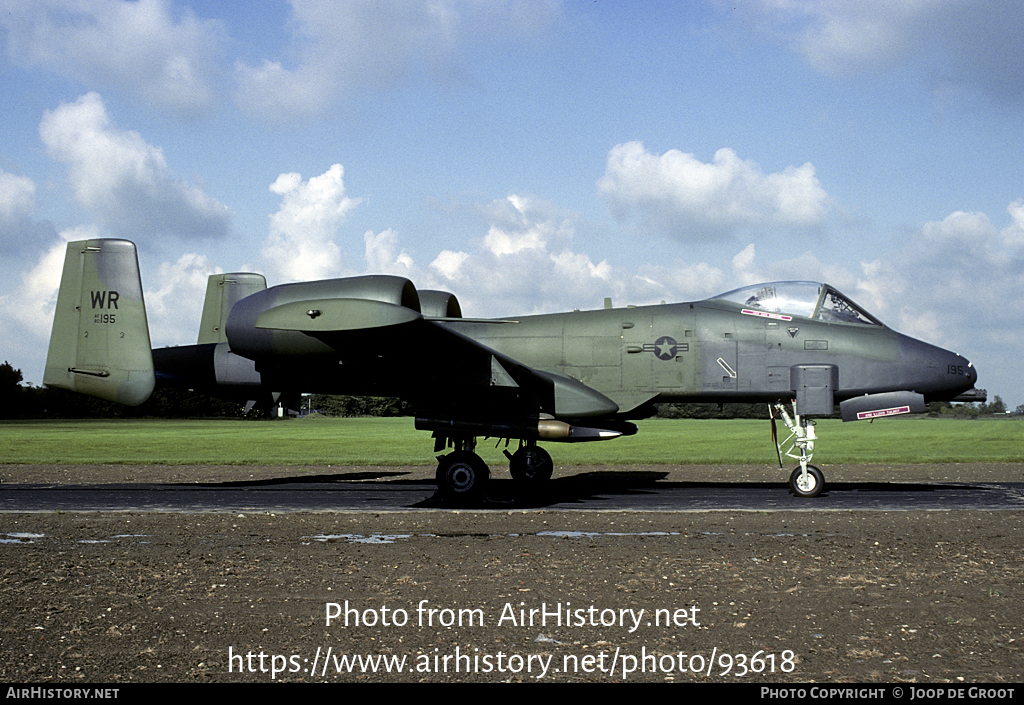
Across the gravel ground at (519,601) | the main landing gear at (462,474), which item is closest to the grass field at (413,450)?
the main landing gear at (462,474)

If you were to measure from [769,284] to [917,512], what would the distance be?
507 cm

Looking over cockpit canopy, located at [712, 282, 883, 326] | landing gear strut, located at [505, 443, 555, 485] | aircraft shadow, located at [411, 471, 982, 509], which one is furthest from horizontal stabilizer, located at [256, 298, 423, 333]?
cockpit canopy, located at [712, 282, 883, 326]

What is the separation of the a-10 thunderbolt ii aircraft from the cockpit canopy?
0.02 meters

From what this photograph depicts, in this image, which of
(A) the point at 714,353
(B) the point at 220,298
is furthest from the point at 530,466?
(B) the point at 220,298

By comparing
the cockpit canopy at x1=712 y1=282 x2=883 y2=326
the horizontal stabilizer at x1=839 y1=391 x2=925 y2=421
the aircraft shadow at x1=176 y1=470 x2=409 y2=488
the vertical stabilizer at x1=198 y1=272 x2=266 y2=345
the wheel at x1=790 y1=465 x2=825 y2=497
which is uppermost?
the vertical stabilizer at x1=198 y1=272 x2=266 y2=345

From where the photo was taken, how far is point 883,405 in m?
14.6

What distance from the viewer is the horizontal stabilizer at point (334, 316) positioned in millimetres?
12227

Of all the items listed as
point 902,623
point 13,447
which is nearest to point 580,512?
point 902,623

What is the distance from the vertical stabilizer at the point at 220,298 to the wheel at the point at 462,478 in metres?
9.67

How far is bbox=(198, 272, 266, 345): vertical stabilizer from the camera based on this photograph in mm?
21359

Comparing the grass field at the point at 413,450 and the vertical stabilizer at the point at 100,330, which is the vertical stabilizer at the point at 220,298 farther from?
the grass field at the point at 413,450

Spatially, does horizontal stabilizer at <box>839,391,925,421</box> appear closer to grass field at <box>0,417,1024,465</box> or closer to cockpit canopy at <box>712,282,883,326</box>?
cockpit canopy at <box>712,282,883,326</box>

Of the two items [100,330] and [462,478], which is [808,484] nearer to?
[462,478]

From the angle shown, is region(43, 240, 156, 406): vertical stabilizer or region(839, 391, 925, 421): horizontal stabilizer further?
region(43, 240, 156, 406): vertical stabilizer
